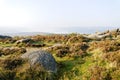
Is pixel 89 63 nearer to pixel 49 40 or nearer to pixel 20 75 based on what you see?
pixel 20 75

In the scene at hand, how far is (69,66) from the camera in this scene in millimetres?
23844

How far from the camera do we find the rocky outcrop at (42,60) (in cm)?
2245

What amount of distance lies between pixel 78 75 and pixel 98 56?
3.79 m

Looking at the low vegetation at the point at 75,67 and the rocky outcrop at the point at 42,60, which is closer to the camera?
the low vegetation at the point at 75,67

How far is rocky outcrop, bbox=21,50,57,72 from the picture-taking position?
22453 mm

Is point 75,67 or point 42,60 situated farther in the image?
point 75,67

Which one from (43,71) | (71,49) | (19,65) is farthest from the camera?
(71,49)

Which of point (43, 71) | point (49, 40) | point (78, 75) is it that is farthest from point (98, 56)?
point (49, 40)

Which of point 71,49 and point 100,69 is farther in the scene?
point 71,49

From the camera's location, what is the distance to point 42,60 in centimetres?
2294

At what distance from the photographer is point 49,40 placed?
45.2 m

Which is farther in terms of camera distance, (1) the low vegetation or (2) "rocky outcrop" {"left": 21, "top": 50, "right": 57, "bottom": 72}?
(2) "rocky outcrop" {"left": 21, "top": 50, "right": 57, "bottom": 72}

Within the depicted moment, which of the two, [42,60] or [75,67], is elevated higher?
[42,60]

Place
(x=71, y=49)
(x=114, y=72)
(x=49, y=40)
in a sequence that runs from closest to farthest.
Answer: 1. (x=114, y=72)
2. (x=71, y=49)
3. (x=49, y=40)
